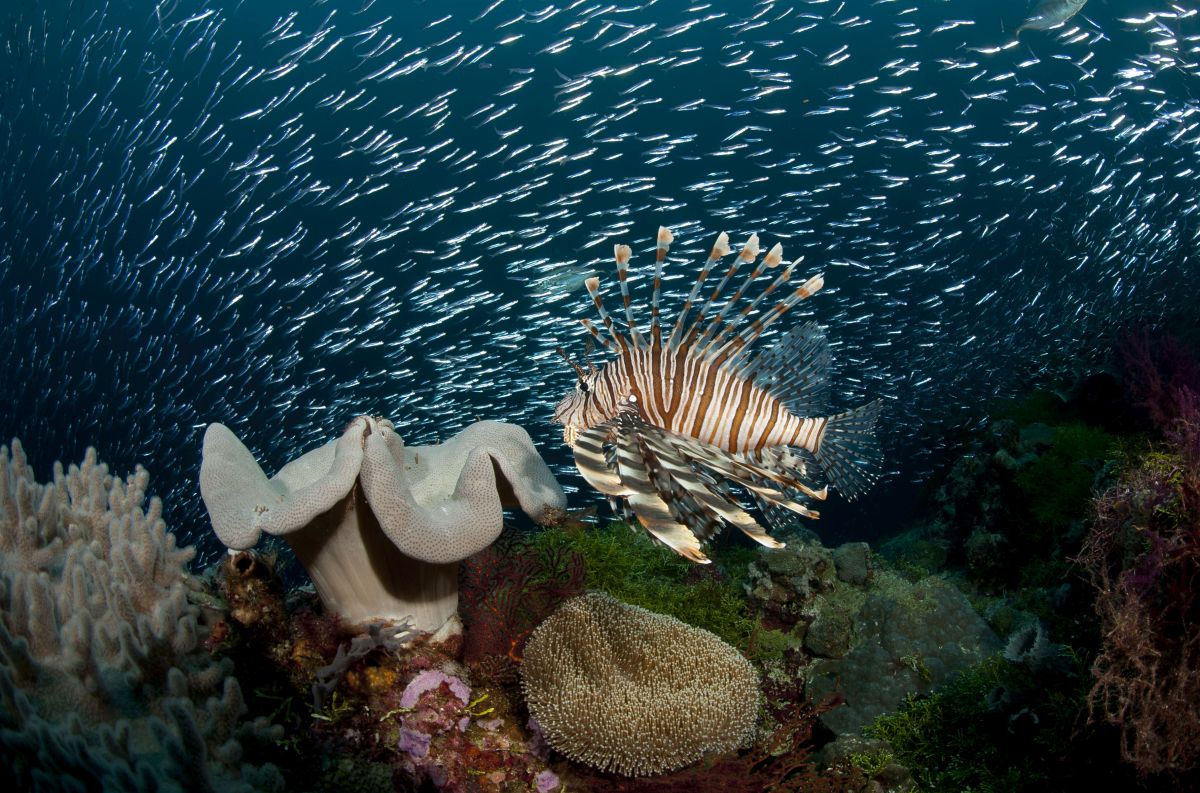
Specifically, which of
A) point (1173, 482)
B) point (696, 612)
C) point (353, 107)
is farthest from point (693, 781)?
point (353, 107)

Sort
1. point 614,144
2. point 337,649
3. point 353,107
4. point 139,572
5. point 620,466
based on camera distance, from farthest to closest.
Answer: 1. point 614,144
2. point 353,107
3. point 337,649
4. point 139,572
5. point 620,466

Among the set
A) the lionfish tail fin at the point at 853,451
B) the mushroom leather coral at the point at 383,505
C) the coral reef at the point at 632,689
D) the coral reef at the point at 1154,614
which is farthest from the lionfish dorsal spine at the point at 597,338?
the coral reef at the point at 1154,614

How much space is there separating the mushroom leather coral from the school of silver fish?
686 centimetres

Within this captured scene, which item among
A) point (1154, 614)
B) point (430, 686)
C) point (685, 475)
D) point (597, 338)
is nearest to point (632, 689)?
point (430, 686)

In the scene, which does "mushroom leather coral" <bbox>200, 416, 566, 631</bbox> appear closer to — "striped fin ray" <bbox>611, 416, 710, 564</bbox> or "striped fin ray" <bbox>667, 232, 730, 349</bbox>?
"striped fin ray" <bbox>611, 416, 710, 564</bbox>

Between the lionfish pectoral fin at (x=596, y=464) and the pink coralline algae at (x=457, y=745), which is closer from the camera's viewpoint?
the lionfish pectoral fin at (x=596, y=464)

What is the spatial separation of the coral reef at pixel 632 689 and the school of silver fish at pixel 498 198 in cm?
704

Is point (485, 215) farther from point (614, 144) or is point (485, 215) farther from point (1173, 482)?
point (1173, 482)

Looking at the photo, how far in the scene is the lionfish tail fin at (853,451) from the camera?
11.4ft

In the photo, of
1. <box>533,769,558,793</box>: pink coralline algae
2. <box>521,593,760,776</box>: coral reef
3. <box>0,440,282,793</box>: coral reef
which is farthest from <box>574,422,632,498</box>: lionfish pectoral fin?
<box>533,769,558,793</box>: pink coralline algae

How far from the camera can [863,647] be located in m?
4.39

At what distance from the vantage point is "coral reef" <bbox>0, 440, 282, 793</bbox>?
5.90ft

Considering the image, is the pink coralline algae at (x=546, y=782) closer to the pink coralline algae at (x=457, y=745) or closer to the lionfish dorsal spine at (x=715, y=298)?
the pink coralline algae at (x=457, y=745)

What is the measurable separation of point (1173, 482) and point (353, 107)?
19.1m
